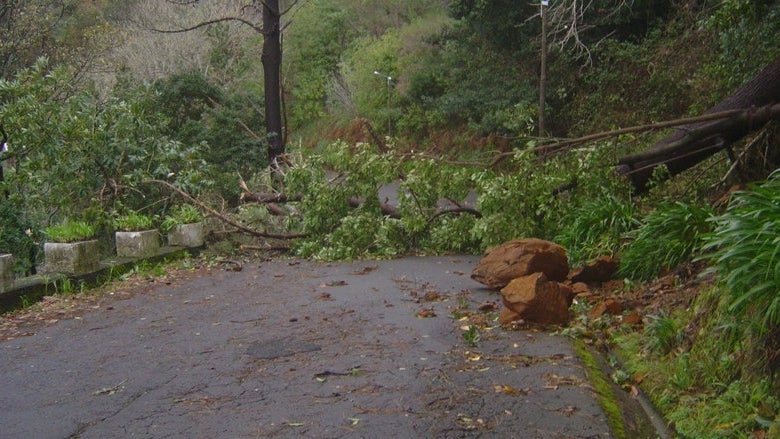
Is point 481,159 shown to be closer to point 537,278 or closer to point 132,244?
point 537,278

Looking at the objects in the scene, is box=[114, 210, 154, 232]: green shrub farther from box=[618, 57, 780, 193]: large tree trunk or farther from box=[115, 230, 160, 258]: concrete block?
box=[618, 57, 780, 193]: large tree trunk

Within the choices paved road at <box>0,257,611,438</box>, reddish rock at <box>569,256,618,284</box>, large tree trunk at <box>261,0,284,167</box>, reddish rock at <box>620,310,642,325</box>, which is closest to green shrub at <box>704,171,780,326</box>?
paved road at <box>0,257,611,438</box>

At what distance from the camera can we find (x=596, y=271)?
877cm

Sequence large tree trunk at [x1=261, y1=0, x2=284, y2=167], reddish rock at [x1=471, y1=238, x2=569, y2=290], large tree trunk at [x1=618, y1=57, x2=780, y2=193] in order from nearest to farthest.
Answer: reddish rock at [x1=471, y1=238, x2=569, y2=290] → large tree trunk at [x1=618, y1=57, x2=780, y2=193] → large tree trunk at [x1=261, y1=0, x2=284, y2=167]

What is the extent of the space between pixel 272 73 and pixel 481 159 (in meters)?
9.71

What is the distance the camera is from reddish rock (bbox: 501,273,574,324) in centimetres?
714

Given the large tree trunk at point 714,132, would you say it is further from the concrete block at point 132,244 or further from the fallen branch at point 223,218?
the concrete block at point 132,244

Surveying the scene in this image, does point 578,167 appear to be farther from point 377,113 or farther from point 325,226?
point 377,113

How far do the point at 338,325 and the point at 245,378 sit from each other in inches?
74.3

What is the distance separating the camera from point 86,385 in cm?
621

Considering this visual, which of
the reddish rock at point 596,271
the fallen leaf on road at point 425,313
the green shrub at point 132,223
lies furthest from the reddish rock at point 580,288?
the green shrub at point 132,223

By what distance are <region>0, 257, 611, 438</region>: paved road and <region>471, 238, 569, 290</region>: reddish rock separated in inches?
11.7

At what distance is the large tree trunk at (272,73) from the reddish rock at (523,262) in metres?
12.3

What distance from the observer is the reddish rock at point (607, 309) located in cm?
728
